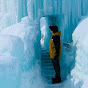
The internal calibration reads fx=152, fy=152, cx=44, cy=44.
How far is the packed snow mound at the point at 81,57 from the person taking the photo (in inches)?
142

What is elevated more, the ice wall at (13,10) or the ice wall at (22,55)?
the ice wall at (13,10)

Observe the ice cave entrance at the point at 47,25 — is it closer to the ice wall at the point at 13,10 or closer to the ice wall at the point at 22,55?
the ice wall at the point at 13,10

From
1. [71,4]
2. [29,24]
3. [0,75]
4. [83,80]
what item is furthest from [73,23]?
[0,75]

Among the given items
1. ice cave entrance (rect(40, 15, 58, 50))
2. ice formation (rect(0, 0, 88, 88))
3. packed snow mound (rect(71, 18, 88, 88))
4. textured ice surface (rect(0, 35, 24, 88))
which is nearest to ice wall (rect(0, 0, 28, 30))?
ice formation (rect(0, 0, 88, 88))

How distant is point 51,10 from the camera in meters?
5.11

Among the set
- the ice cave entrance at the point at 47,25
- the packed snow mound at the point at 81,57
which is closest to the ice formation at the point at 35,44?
the packed snow mound at the point at 81,57

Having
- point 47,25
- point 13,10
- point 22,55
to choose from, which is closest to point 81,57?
point 22,55

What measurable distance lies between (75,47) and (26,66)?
1524 millimetres

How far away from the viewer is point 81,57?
3.89m

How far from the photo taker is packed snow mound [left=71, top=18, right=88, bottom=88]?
3.62 meters

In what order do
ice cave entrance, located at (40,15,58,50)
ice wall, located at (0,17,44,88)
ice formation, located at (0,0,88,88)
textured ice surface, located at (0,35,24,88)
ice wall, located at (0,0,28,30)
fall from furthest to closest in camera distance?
ice cave entrance, located at (40,15,58,50) < ice wall, located at (0,0,28,30) < ice formation, located at (0,0,88,88) < ice wall, located at (0,17,44,88) < textured ice surface, located at (0,35,24,88)

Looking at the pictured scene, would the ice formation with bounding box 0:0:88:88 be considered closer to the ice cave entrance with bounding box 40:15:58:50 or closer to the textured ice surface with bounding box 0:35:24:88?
the textured ice surface with bounding box 0:35:24:88

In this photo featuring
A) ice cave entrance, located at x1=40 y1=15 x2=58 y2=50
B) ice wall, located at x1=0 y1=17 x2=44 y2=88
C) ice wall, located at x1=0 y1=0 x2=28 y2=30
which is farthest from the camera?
ice cave entrance, located at x1=40 y1=15 x2=58 y2=50

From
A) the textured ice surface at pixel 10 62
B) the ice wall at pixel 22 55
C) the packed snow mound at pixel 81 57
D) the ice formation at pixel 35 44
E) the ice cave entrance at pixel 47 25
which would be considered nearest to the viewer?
the textured ice surface at pixel 10 62
